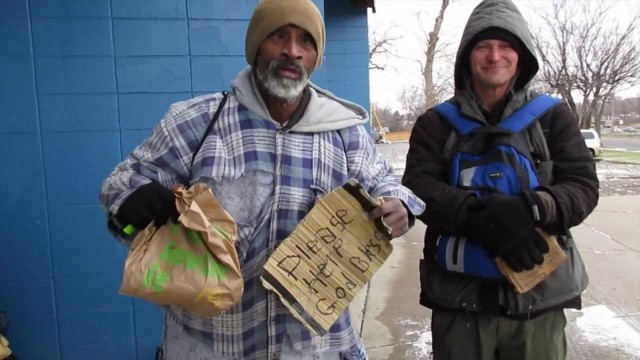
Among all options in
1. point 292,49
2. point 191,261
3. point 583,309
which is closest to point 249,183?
point 191,261

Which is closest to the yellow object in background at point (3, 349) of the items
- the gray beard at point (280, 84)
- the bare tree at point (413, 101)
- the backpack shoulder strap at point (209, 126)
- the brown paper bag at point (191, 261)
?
the brown paper bag at point (191, 261)

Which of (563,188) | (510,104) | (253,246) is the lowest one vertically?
(253,246)

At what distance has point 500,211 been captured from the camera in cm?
177

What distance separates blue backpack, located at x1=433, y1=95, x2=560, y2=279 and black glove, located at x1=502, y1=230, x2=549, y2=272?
0.09 meters

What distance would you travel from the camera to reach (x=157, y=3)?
286cm

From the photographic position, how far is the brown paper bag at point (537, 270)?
1819 millimetres

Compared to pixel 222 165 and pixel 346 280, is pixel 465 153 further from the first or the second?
pixel 222 165

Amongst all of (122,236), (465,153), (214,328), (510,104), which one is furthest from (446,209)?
(122,236)

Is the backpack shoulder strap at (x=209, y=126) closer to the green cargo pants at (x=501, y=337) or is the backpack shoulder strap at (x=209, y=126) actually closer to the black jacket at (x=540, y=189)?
the black jacket at (x=540, y=189)

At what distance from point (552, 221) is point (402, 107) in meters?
43.5

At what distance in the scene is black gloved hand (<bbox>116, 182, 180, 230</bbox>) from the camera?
143 centimetres

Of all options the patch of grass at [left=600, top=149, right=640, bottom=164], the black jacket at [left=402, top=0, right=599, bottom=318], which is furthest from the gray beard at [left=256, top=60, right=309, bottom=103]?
the patch of grass at [left=600, top=149, right=640, bottom=164]

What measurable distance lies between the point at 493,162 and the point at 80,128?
218cm

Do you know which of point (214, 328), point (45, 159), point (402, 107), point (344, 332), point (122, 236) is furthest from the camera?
point (402, 107)
